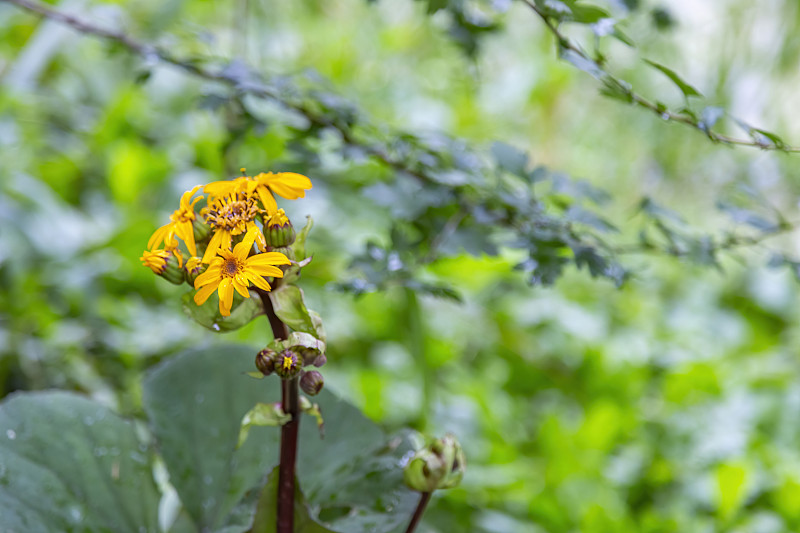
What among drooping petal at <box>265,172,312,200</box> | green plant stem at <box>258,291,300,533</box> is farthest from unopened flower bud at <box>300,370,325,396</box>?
drooping petal at <box>265,172,312,200</box>

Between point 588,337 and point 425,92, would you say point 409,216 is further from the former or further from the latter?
point 425,92

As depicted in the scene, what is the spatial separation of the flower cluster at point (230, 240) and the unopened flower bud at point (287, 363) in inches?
1.5

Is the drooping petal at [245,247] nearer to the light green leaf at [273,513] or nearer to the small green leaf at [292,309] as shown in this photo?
the small green leaf at [292,309]

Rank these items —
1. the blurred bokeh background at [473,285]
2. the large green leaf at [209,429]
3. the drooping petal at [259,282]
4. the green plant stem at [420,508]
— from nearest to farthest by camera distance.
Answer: the drooping petal at [259,282] → the green plant stem at [420,508] → the large green leaf at [209,429] → the blurred bokeh background at [473,285]

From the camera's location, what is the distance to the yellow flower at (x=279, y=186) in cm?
38

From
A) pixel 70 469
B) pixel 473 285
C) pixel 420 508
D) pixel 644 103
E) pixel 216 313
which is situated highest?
pixel 644 103

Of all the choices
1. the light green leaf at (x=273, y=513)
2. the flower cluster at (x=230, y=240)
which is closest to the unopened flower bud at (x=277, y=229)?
the flower cluster at (x=230, y=240)

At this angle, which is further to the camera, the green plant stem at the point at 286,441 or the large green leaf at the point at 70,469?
the large green leaf at the point at 70,469

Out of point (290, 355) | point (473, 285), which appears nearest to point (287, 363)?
point (290, 355)

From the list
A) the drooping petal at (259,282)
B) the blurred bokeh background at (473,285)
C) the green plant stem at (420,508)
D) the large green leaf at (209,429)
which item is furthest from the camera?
the blurred bokeh background at (473,285)

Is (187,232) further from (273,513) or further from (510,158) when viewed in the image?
(510,158)

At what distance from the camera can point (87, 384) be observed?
3.25 feet

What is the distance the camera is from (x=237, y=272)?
354 mm

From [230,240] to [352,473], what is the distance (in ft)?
0.82
